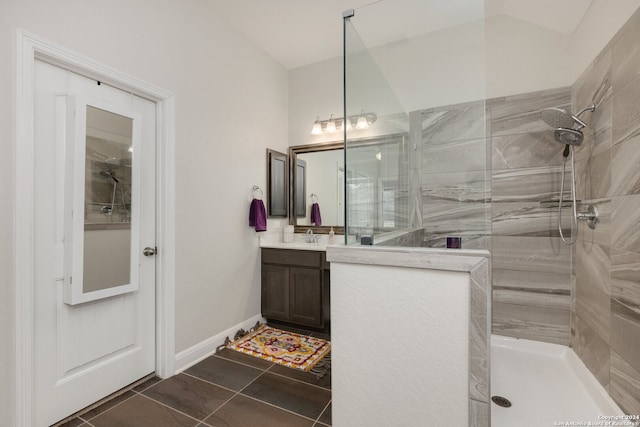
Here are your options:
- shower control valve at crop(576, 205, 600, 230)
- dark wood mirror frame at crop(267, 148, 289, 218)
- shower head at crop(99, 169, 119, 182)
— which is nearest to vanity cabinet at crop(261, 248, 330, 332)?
dark wood mirror frame at crop(267, 148, 289, 218)

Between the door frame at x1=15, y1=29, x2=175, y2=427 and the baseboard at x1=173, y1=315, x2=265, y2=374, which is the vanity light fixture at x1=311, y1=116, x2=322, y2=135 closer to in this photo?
the door frame at x1=15, y1=29, x2=175, y2=427

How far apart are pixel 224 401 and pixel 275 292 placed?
1.24m

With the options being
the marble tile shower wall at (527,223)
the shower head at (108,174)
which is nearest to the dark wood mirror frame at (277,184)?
the shower head at (108,174)

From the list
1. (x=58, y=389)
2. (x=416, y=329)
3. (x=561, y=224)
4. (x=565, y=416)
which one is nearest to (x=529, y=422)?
(x=565, y=416)

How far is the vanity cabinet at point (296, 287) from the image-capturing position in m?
2.76

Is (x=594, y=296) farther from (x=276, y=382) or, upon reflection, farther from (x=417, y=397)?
(x=276, y=382)

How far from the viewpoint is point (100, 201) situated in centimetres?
178

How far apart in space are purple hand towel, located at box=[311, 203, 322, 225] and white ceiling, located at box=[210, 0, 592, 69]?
5.48 ft

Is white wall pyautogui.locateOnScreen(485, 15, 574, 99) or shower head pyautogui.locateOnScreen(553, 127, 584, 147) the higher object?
white wall pyautogui.locateOnScreen(485, 15, 574, 99)

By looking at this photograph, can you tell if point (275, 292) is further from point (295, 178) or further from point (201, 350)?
point (295, 178)

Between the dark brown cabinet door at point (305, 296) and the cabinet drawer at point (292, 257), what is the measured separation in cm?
7

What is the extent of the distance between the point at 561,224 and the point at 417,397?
1.92 metres

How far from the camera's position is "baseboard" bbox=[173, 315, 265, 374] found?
217 cm

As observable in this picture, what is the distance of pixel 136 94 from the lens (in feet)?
6.46
